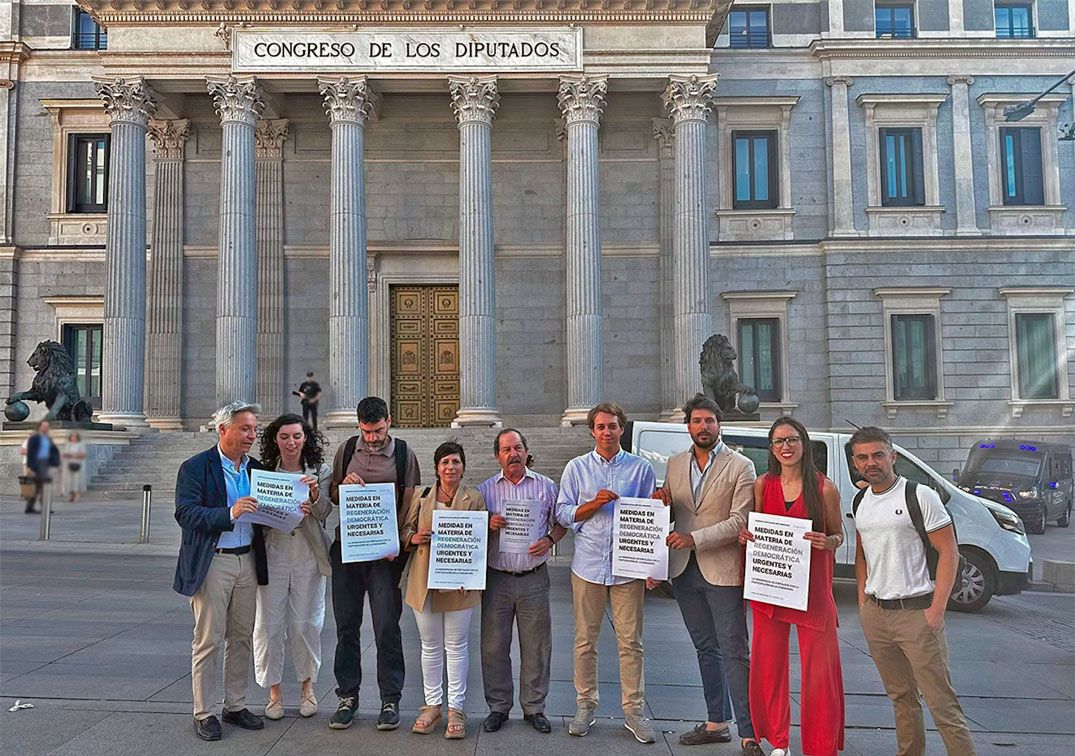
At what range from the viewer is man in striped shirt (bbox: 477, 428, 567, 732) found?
20.4ft

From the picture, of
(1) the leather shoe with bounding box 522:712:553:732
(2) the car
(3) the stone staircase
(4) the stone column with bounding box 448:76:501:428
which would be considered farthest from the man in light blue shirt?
(2) the car

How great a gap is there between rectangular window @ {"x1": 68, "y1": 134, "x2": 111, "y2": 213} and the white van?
23155mm

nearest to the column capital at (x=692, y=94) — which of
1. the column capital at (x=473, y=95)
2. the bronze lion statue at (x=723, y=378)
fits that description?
the column capital at (x=473, y=95)

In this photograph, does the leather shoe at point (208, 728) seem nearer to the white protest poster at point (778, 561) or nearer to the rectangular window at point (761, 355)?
the white protest poster at point (778, 561)

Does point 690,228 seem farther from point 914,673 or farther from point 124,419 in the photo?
point 914,673

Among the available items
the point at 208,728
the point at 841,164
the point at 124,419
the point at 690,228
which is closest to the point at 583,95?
the point at 690,228

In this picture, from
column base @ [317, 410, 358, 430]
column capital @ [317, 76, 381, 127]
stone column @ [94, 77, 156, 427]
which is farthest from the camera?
column capital @ [317, 76, 381, 127]

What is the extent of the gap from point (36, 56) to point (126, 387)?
Answer: 40.8 feet

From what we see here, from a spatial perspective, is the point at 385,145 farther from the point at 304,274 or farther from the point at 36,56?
the point at 36,56

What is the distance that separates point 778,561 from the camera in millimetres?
5527

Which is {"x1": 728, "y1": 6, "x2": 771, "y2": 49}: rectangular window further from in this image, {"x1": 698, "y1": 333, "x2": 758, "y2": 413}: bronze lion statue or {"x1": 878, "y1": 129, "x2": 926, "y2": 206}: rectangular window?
{"x1": 698, "y1": 333, "x2": 758, "y2": 413}: bronze lion statue

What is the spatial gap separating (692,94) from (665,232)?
15.2ft

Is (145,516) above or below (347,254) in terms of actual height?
below

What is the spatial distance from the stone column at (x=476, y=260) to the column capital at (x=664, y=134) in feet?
19.6
